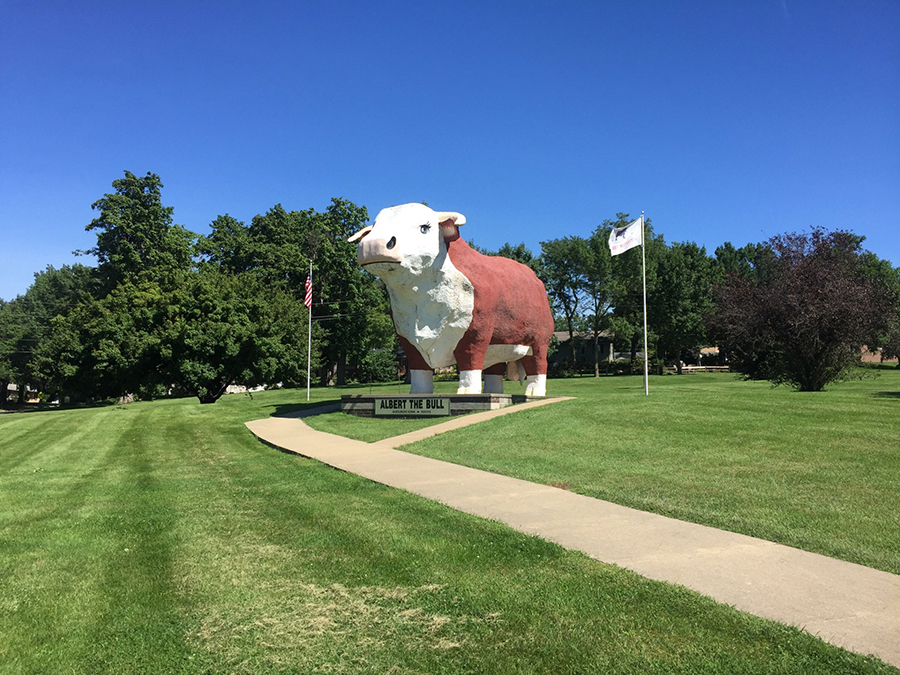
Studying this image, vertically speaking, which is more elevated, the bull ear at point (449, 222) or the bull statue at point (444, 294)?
the bull ear at point (449, 222)

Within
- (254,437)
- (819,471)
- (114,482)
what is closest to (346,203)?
(254,437)

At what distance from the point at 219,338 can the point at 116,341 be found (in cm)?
543

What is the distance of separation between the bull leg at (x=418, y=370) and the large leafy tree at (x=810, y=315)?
11250 mm

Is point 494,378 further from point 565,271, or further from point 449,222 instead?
point 565,271

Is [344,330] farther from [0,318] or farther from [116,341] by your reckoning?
[0,318]

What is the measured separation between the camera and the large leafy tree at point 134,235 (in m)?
36.9

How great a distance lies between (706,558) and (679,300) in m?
45.6

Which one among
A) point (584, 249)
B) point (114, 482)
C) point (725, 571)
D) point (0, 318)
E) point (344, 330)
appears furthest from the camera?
point (0, 318)

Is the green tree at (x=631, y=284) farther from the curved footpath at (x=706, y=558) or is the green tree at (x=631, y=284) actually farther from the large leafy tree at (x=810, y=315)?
the curved footpath at (x=706, y=558)

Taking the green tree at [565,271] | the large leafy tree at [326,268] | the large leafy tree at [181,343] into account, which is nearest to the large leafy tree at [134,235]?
the large leafy tree at [326,268]

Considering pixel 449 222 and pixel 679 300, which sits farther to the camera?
pixel 679 300

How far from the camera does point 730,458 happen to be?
6914 mm

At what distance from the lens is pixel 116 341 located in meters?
25.0

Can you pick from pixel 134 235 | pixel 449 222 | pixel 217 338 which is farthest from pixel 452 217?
pixel 134 235
